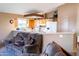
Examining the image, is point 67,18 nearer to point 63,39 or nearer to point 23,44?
point 63,39

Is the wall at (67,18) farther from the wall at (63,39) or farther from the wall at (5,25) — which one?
the wall at (5,25)

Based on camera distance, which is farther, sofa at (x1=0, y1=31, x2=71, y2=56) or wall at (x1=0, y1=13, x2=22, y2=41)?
sofa at (x1=0, y1=31, x2=71, y2=56)

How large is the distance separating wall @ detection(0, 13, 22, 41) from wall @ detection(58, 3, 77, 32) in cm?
125

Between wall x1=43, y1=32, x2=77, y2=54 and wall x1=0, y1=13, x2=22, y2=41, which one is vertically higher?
wall x1=0, y1=13, x2=22, y2=41

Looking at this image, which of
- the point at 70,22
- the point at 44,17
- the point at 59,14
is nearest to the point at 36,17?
the point at 44,17

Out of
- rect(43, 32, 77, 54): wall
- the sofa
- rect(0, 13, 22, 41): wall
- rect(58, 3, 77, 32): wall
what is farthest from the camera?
rect(58, 3, 77, 32): wall

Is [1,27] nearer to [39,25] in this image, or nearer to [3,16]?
[3,16]

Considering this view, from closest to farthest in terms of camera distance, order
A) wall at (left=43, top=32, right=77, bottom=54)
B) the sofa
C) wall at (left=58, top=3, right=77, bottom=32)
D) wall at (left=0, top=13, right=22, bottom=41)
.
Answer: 1. wall at (left=0, top=13, right=22, bottom=41)
2. the sofa
3. wall at (left=43, top=32, right=77, bottom=54)
4. wall at (left=58, top=3, right=77, bottom=32)

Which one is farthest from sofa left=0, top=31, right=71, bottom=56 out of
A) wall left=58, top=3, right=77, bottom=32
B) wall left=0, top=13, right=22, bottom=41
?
wall left=58, top=3, right=77, bottom=32

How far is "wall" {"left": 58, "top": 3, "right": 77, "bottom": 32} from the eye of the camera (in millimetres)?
3500

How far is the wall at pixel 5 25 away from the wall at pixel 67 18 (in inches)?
49.2

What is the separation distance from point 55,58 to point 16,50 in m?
2.47

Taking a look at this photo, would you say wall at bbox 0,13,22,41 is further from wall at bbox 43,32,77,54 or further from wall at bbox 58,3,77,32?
wall at bbox 58,3,77,32

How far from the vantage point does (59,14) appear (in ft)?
11.8
